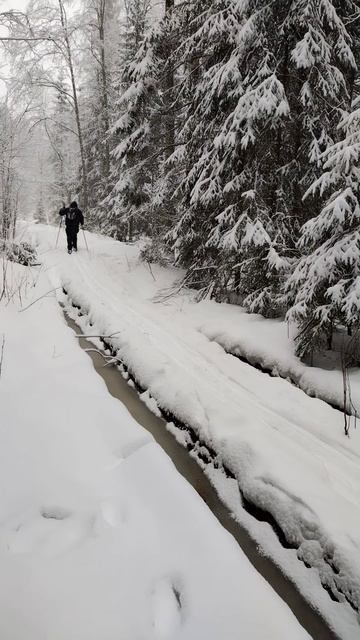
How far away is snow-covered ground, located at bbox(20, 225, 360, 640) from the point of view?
2516 mm

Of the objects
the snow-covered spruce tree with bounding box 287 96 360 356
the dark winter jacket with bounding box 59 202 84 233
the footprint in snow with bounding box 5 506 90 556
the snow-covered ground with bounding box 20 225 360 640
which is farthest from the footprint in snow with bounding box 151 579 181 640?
the dark winter jacket with bounding box 59 202 84 233

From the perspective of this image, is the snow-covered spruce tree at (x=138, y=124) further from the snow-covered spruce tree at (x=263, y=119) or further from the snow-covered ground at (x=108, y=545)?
the snow-covered ground at (x=108, y=545)

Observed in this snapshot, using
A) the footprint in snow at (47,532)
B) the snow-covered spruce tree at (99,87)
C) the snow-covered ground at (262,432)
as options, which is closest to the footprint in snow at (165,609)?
the footprint in snow at (47,532)

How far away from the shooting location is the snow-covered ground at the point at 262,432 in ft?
8.25

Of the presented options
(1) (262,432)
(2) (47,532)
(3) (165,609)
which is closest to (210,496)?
(1) (262,432)

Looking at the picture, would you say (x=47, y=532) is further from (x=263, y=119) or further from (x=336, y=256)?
(x=263, y=119)

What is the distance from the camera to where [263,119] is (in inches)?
267

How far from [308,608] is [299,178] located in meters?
6.76

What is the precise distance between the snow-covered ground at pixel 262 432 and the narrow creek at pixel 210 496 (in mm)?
69

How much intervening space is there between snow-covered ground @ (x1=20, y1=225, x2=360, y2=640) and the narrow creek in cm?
7

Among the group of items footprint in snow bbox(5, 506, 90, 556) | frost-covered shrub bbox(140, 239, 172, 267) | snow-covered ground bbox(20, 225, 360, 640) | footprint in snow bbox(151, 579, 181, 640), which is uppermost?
frost-covered shrub bbox(140, 239, 172, 267)

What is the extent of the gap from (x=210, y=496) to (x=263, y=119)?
641cm

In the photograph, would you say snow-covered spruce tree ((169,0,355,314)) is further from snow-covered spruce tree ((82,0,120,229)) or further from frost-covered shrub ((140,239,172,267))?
snow-covered spruce tree ((82,0,120,229))

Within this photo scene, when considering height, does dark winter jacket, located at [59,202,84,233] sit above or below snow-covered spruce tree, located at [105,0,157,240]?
below
